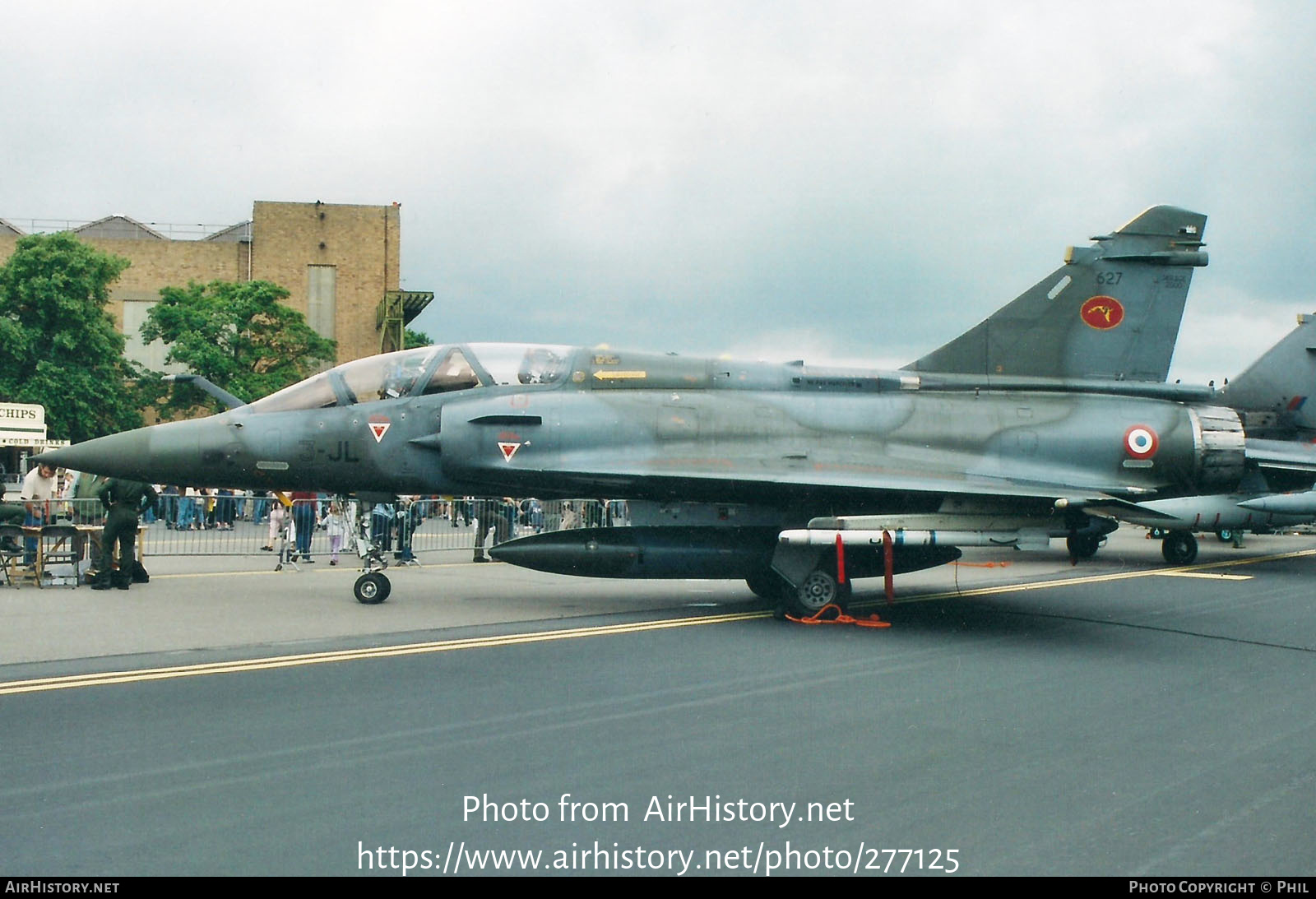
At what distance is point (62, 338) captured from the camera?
4122 centimetres

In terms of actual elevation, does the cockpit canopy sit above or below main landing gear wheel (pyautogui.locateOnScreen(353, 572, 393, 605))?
above

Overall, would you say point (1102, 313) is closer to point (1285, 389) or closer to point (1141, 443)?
point (1141, 443)

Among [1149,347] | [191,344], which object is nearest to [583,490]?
[1149,347]

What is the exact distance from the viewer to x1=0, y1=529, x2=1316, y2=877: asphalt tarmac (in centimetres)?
412

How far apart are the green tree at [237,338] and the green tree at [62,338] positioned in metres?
2.74

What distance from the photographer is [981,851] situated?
4.12 m

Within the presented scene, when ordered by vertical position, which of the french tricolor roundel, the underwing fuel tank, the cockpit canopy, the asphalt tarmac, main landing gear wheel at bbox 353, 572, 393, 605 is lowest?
the asphalt tarmac

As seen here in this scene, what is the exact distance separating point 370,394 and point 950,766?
7682mm

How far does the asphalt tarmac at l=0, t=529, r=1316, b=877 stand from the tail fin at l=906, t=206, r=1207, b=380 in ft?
9.43

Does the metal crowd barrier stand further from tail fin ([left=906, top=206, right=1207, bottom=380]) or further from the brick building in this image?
the brick building

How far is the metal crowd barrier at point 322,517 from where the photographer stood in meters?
17.9

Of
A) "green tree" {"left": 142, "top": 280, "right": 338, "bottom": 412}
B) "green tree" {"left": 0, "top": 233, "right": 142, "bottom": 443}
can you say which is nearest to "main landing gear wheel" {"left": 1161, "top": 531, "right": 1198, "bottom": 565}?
"green tree" {"left": 142, "top": 280, "right": 338, "bottom": 412}

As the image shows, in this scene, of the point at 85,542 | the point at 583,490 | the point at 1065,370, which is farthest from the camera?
the point at 85,542

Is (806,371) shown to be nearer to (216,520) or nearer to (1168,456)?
(1168,456)
